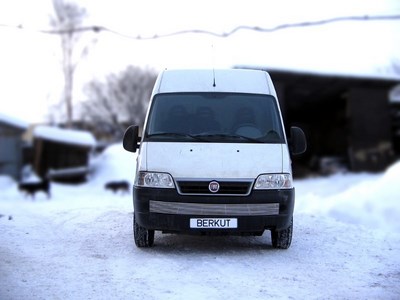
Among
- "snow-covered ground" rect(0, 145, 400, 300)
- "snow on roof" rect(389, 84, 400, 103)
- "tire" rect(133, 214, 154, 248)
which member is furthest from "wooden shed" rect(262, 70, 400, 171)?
"tire" rect(133, 214, 154, 248)

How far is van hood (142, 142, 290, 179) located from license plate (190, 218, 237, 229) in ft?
1.59

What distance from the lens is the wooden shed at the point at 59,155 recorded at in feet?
88.1

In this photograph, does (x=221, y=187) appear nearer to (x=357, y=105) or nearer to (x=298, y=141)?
(x=298, y=141)

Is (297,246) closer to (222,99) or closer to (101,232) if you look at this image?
(222,99)

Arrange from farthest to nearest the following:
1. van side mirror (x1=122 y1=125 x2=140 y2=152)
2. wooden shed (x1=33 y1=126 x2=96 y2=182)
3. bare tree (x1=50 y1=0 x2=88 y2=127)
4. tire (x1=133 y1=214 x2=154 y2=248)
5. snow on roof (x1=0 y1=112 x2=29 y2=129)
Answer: bare tree (x1=50 y1=0 x2=88 y2=127)
wooden shed (x1=33 y1=126 x2=96 y2=182)
snow on roof (x1=0 y1=112 x2=29 y2=129)
van side mirror (x1=122 y1=125 x2=140 y2=152)
tire (x1=133 y1=214 x2=154 y2=248)

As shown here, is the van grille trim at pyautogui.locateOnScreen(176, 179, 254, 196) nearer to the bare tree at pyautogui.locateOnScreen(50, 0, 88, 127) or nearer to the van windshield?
the van windshield

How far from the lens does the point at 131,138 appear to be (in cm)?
663

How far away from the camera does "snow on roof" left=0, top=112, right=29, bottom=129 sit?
25375 mm

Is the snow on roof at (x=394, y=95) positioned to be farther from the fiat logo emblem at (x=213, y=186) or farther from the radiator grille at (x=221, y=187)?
the fiat logo emblem at (x=213, y=186)

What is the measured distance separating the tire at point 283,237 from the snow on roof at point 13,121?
71.7ft

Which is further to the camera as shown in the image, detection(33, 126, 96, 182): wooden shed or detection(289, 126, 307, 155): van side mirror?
detection(33, 126, 96, 182): wooden shed

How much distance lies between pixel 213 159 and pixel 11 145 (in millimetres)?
22112

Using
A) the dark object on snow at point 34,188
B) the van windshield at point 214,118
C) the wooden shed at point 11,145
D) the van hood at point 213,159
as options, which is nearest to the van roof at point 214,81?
the van windshield at point 214,118

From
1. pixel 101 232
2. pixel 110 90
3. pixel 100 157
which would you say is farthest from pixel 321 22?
pixel 110 90
